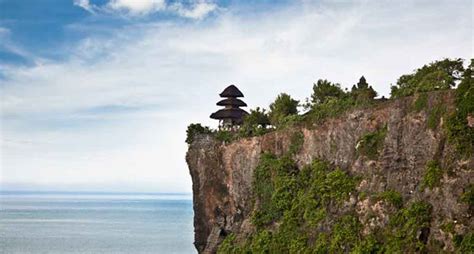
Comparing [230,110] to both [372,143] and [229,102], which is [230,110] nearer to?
[229,102]

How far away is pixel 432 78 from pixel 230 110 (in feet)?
57.4

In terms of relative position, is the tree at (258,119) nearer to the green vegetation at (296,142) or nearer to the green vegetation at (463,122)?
the green vegetation at (296,142)

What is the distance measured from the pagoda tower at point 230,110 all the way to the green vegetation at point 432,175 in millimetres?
18366

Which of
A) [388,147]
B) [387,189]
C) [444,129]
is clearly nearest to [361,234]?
[387,189]

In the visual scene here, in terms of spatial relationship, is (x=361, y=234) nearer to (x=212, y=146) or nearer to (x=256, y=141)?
(x=256, y=141)

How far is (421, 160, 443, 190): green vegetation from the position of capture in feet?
89.7

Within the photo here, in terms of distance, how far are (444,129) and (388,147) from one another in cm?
380

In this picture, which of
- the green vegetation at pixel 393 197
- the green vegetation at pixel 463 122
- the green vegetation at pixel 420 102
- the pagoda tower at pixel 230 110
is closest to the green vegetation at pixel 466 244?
the green vegetation at pixel 463 122

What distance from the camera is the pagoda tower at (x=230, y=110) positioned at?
146 ft

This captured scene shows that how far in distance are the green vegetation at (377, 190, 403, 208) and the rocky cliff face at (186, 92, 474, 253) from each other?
254 mm

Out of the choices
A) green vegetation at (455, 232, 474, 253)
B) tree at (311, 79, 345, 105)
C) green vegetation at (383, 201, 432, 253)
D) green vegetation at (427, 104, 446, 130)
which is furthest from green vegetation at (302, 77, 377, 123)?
green vegetation at (455, 232, 474, 253)

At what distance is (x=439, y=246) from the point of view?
26.3 metres

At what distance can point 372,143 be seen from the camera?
105ft

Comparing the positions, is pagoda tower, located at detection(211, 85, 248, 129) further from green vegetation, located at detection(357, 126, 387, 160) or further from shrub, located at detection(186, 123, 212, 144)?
green vegetation, located at detection(357, 126, 387, 160)
